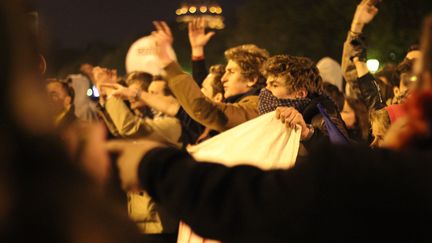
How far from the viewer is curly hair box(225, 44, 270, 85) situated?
6.68 m

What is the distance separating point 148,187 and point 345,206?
56 centimetres

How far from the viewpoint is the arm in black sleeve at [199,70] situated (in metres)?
7.88

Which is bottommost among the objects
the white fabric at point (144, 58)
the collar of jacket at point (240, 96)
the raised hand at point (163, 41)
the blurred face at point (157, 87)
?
the white fabric at point (144, 58)

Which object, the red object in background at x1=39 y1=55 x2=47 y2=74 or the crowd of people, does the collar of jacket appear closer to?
the crowd of people

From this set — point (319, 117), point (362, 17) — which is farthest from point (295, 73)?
point (362, 17)

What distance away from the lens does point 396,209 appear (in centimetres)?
208

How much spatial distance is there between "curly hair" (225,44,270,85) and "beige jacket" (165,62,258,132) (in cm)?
55

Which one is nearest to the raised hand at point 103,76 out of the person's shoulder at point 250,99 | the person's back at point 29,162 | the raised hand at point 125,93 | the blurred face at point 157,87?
the blurred face at point 157,87

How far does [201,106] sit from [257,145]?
0.82 metres

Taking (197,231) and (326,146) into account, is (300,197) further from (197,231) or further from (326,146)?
(197,231)

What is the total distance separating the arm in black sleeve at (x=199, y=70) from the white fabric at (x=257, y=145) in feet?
8.30

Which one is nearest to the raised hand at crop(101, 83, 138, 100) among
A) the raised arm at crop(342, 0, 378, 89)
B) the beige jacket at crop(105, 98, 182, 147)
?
the beige jacket at crop(105, 98, 182, 147)

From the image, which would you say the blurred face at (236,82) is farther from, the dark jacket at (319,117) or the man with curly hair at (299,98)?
the dark jacket at (319,117)

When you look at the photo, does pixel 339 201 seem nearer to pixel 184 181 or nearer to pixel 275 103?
pixel 184 181
